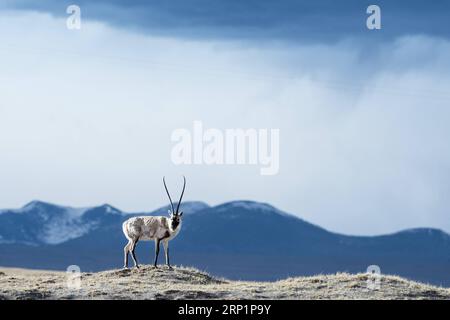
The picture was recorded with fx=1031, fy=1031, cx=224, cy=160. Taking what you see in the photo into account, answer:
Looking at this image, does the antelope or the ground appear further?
the antelope

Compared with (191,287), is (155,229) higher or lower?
higher

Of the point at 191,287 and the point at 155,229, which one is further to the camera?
the point at 155,229

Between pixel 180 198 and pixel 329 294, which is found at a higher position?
pixel 180 198

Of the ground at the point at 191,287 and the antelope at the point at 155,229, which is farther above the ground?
the antelope at the point at 155,229

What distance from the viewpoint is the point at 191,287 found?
3406cm

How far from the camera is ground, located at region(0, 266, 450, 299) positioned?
32.2m

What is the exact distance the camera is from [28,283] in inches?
1419

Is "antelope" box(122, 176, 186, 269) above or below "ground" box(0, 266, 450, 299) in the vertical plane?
above

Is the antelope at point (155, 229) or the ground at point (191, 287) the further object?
the antelope at point (155, 229)

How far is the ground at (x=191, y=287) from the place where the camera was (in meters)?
32.2

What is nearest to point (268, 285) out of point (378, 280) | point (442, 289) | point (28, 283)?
point (378, 280)
